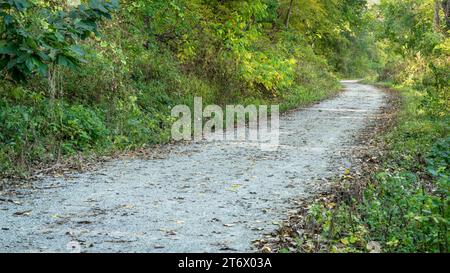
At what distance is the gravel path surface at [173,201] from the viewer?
5.72 m

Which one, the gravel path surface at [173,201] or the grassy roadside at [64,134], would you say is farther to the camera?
the grassy roadside at [64,134]

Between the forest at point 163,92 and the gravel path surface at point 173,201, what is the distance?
2.77 feet

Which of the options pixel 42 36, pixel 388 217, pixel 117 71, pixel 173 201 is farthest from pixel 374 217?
pixel 117 71

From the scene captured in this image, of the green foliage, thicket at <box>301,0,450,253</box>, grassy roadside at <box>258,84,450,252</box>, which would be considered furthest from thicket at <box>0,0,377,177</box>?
thicket at <box>301,0,450,253</box>

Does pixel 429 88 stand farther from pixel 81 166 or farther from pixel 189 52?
pixel 81 166

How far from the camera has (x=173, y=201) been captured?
7371 mm

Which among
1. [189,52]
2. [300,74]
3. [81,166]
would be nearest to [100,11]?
[81,166]

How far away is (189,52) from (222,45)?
4.55 feet

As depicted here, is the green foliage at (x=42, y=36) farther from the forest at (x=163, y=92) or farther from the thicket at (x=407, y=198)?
the thicket at (x=407, y=198)

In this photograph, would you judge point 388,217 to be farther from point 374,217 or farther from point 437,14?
point 437,14

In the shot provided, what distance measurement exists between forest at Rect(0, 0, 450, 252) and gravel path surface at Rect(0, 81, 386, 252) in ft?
2.77

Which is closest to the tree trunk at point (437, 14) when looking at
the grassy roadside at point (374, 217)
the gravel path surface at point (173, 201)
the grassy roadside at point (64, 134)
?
the grassy roadside at point (64, 134)

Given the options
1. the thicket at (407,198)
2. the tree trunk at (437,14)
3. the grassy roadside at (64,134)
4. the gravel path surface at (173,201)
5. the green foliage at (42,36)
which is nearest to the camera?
the thicket at (407,198)

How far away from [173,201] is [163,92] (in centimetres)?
910
